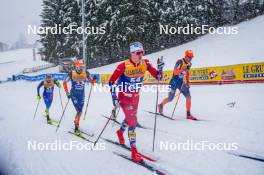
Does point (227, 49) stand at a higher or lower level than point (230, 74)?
higher

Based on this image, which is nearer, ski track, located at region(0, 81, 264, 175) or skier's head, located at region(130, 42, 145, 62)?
ski track, located at region(0, 81, 264, 175)

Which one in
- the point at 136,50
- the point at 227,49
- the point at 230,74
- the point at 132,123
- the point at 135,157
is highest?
the point at 227,49

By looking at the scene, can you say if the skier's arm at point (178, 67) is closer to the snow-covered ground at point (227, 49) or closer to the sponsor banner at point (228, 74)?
the sponsor banner at point (228, 74)

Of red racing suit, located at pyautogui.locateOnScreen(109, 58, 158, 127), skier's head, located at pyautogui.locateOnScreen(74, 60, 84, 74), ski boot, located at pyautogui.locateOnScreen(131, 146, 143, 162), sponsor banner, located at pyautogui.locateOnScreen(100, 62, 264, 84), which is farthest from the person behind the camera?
sponsor banner, located at pyautogui.locateOnScreen(100, 62, 264, 84)

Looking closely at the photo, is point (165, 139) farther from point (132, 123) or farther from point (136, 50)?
point (136, 50)

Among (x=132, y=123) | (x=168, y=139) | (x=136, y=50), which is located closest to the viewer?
(x=136, y=50)

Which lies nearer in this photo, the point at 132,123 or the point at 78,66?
the point at 132,123

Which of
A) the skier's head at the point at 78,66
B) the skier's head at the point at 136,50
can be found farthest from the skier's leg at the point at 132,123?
the skier's head at the point at 78,66

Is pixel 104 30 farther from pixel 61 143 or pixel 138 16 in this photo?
pixel 61 143

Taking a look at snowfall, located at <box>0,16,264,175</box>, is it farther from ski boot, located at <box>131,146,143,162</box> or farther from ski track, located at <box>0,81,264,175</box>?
ski boot, located at <box>131,146,143,162</box>

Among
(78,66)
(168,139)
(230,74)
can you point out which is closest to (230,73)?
(230,74)

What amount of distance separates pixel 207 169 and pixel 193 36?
35639mm

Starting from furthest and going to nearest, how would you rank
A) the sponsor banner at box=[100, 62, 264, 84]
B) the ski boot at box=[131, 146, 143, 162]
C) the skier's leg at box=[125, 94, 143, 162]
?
the sponsor banner at box=[100, 62, 264, 84]
the skier's leg at box=[125, 94, 143, 162]
the ski boot at box=[131, 146, 143, 162]

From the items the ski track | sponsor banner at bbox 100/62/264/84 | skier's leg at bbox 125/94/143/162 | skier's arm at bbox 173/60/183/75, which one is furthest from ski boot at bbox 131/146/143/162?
sponsor banner at bbox 100/62/264/84
